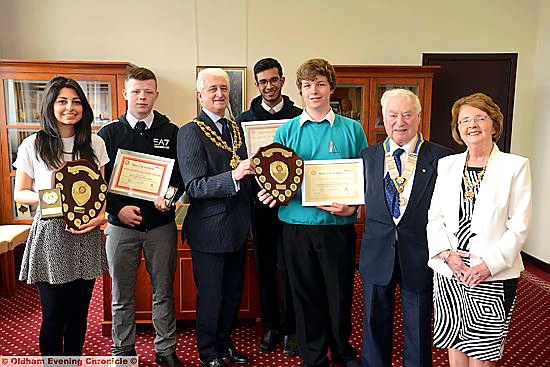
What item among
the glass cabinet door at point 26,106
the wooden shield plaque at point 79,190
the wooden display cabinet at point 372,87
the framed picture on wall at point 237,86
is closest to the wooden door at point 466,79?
the wooden display cabinet at point 372,87

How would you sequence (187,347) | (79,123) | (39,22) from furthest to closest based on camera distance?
(39,22) < (187,347) < (79,123)

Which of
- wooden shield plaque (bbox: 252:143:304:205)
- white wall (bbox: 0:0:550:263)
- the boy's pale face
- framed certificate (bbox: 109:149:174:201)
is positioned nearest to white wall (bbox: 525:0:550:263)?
white wall (bbox: 0:0:550:263)

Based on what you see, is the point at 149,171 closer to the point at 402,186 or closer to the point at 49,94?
the point at 49,94

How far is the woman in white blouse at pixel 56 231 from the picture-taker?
→ 6.48 feet

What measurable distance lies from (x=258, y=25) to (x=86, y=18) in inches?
68.7

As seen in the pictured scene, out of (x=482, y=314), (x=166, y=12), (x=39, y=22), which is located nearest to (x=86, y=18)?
(x=39, y=22)

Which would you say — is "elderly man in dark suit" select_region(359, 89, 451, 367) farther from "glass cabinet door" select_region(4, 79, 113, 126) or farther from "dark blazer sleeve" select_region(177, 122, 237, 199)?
"glass cabinet door" select_region(4, 79, 113, 126)

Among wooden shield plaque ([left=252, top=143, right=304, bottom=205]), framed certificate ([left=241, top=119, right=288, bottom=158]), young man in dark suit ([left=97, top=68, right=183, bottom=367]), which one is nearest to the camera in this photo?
wooden shield plaque ([left=252, top=143, right=304, bottom=205])

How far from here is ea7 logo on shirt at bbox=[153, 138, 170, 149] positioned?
2424 mm

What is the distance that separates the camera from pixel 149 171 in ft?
7.70

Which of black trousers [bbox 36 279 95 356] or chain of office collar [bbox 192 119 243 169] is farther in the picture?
chain of office collar [bbox 192 119 243 169]

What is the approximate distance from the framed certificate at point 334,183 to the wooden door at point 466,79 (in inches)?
121

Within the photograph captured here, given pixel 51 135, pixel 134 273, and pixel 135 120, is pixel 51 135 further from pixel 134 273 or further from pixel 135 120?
pixel 134 273

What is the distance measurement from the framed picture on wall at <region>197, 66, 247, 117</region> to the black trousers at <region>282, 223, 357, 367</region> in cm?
259
